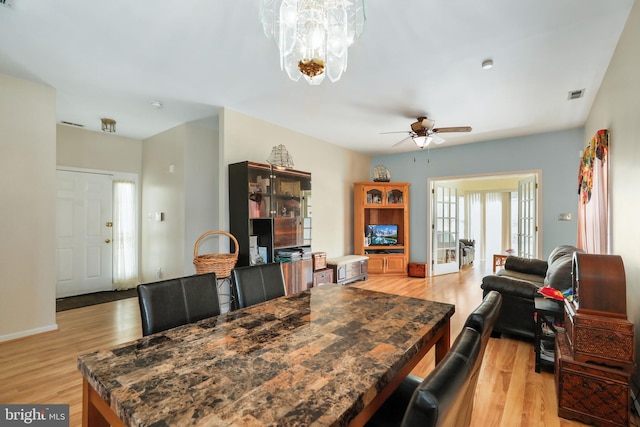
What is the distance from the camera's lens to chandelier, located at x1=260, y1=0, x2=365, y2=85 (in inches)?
60.6

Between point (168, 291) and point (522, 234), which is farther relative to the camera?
point (522, 234)

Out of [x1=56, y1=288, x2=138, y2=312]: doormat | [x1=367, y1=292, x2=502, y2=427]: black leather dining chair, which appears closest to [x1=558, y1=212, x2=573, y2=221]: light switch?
[x1=367, y1=292, x2=502, y2=427]: black leather dining chair

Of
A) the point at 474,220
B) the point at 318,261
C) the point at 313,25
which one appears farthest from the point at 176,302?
the point at 474,220

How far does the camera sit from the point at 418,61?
Answer: 8.61 feet

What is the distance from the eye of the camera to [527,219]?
5215mm

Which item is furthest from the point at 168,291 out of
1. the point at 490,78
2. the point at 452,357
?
the point at 490,78

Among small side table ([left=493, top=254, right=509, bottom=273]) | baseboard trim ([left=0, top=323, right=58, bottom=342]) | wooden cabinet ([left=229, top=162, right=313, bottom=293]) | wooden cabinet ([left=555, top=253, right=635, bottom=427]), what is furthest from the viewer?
small side table ([left=493, top=254, right=509, bottom=273])

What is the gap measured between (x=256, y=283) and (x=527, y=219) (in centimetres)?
528

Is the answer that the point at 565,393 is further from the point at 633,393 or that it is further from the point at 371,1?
the point at 371,1

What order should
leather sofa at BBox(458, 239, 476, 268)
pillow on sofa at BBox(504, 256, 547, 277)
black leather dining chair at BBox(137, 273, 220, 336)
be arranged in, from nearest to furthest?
black leather dining chair at BBox(137, 273, 220, 336) < pillow on sofa at BBox(504, 256, 547, 277) < leather sofa at BBox(458, 239, 476, 268)

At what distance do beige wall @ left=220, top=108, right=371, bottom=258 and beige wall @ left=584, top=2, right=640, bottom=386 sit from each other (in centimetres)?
374

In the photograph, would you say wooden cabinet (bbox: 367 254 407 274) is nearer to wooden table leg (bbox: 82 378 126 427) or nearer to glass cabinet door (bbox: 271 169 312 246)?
glass cabinet door (bbox: 271 169 312 246)

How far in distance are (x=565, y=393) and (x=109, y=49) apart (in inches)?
166
